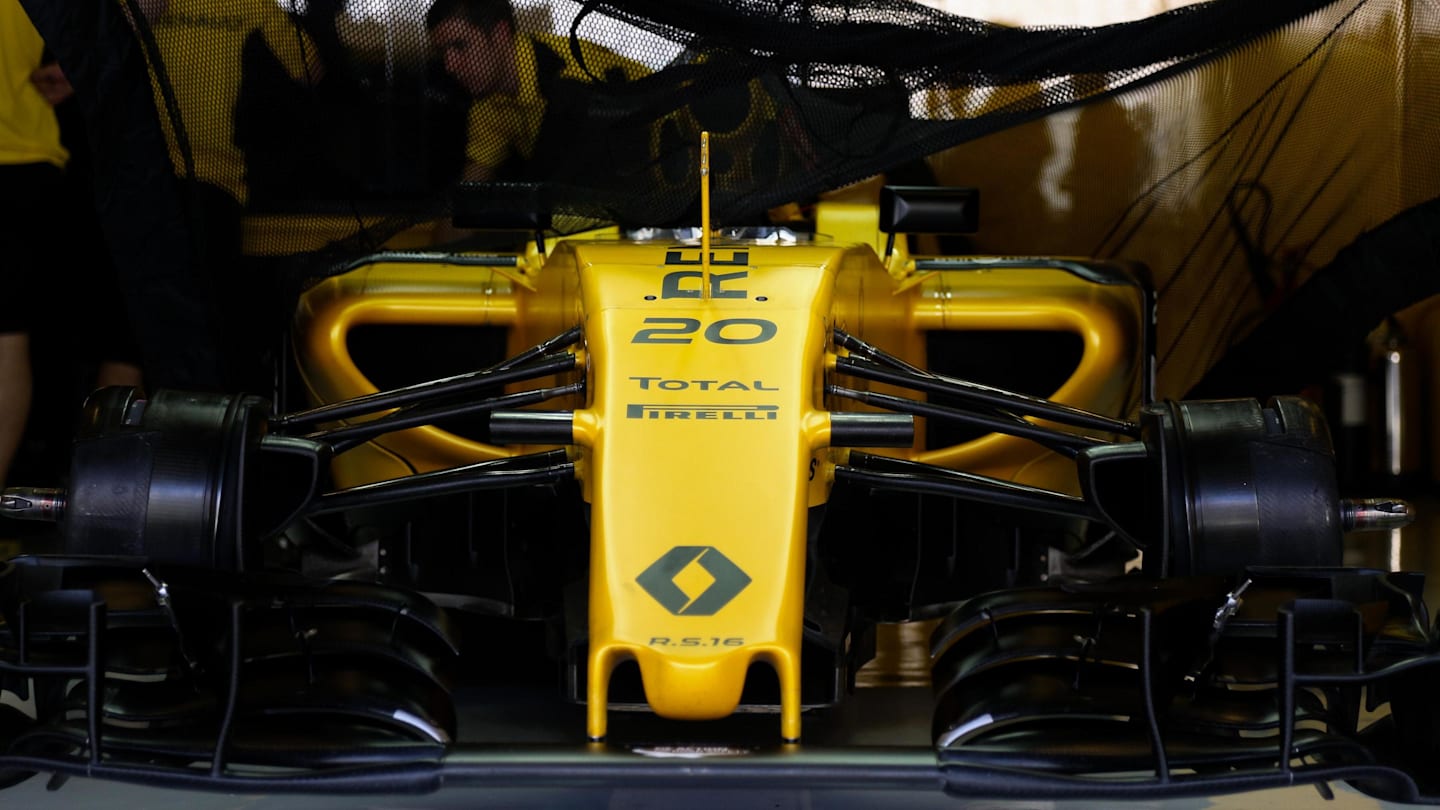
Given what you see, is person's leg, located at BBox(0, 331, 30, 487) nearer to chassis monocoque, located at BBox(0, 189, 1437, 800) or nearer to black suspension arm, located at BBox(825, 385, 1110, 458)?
chassis monocoque, located at BBox(0, 189, 1437, 800)

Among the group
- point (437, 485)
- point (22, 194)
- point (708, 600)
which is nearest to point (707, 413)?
point (708, 600)

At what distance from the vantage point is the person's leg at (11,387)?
3.66 metres

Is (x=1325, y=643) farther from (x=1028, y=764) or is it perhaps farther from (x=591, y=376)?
(x=591, y=376)

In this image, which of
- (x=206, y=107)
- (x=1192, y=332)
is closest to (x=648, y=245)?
(x=206, y=107)

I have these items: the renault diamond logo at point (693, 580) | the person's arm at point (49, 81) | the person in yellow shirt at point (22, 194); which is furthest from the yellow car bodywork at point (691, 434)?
the person's arm at point (49, 81)

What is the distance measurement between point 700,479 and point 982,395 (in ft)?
1.78

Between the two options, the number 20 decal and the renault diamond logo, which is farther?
the number 20 decal

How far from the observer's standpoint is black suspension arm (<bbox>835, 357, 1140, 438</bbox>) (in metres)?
2.36

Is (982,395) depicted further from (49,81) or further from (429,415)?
(49,81)

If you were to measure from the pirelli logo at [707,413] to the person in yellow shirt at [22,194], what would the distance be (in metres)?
2.06

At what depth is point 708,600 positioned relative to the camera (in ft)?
6.57

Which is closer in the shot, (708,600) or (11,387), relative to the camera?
(708,600)

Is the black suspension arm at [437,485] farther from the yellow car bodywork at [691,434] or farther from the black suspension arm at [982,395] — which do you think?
the black suspension arm at [982,395]

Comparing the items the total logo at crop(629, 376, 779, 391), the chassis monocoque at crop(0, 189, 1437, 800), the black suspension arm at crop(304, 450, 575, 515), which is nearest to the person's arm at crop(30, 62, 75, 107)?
the chassis monocoque at crop(0, 189, 1437, 800)
